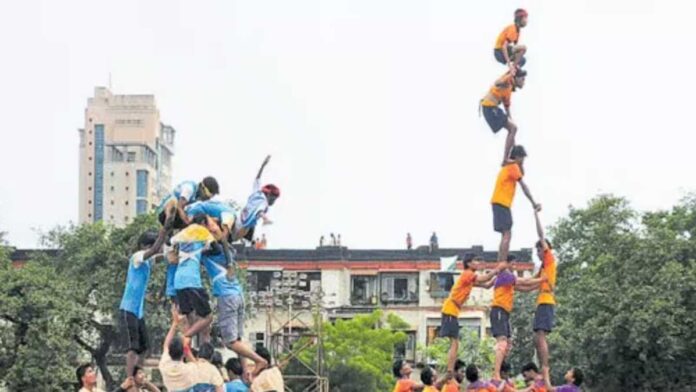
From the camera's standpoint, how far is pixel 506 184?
63.7 feet

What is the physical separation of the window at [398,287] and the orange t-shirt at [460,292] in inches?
1601

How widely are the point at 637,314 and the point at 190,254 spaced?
2352 centimetres

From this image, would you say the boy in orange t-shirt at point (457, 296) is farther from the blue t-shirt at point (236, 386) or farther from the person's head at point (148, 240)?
the person's head at point (148, 240)

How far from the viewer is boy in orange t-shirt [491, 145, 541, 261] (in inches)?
762

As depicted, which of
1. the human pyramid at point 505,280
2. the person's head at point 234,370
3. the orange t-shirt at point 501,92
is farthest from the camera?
the orange t-shirt at point 501,92

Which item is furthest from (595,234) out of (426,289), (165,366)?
(165,366)

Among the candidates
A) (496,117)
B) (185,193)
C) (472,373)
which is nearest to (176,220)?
(185,193)

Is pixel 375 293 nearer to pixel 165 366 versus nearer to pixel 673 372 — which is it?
pixel 673 372

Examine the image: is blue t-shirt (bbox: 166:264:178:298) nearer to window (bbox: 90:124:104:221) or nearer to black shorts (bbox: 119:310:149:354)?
black shorts (bbox: 119:310:149:354)

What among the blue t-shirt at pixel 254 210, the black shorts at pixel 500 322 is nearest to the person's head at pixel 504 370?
the black shorts at pixel 500 322

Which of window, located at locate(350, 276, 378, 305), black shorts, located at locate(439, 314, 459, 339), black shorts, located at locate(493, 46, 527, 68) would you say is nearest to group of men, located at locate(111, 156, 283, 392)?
black shorts, located at locate(439, 314, 459, 339)

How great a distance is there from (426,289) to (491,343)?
391 inches

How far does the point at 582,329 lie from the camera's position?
40.0m

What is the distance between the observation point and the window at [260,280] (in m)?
60.2
